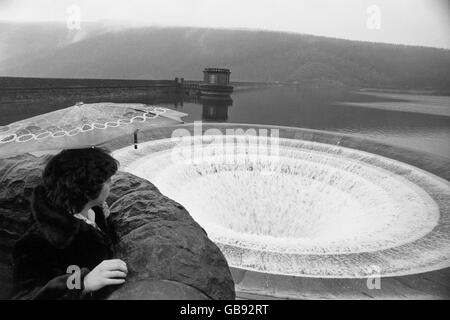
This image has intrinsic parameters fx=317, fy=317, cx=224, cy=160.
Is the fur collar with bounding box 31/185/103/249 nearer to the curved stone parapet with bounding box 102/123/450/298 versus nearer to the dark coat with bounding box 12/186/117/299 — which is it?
the dark coat with bounding box 12/186/117/299

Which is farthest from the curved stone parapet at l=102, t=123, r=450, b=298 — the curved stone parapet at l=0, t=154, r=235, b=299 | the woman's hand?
the woman's hand

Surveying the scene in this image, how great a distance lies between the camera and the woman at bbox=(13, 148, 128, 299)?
1.62m

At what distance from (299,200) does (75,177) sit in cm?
697

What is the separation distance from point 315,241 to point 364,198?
119 inches

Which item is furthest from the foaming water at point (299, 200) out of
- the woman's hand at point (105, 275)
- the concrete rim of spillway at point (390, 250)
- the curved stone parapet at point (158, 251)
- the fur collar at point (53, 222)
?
the fur collar at point (53, 222)

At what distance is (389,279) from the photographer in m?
3.95

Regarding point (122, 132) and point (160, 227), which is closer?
point (160, 227)

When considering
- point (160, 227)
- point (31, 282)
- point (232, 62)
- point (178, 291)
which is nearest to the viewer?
point (31, 282)

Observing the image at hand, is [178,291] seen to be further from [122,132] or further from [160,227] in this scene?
[122,132]

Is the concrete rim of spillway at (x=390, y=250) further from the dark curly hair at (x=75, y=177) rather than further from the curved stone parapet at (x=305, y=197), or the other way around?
the dark curly hair at (x=75, y=177)

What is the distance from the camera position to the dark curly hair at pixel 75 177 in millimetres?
1769

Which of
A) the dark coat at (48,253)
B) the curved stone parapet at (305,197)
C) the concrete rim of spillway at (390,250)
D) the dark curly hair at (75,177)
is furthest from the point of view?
the curved stone parapet at (305,197)

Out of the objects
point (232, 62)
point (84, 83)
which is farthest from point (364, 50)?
point (84, 83)
